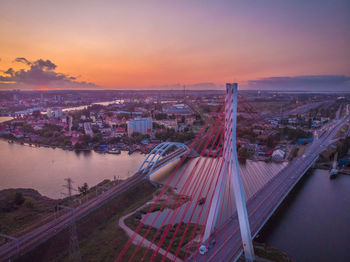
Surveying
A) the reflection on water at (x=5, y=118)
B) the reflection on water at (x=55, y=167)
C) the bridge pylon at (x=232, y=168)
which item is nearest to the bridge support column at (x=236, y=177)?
the bridge pylon at (x=232, y=168)

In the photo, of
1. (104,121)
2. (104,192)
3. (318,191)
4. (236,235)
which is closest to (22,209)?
(104,192)

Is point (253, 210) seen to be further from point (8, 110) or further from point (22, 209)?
point (8, 110)

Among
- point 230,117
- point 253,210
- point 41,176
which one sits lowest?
point 41,176

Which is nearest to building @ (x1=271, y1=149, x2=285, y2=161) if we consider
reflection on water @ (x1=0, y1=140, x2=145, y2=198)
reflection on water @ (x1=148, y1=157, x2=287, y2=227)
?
reflection on water @ (x1=148, y1=157, x2=287, y2=227)

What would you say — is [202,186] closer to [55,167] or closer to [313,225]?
[313,225]

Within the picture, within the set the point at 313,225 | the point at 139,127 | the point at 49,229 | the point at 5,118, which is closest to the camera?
the point at 49,229

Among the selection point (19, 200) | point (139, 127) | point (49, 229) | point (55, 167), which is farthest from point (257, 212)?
point (139, 127)

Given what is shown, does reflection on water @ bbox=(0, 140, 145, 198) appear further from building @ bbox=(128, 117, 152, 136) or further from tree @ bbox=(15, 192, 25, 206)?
building @ bbox=(128, 117, 152, 136)
